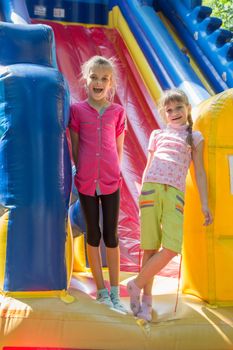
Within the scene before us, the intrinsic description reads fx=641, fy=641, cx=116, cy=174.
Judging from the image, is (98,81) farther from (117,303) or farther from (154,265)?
(117,303)

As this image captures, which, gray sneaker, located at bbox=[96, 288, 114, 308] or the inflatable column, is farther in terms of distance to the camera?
gray sneaker, located at bbox=[96, 288, 114, 308]

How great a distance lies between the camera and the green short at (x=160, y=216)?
286cm

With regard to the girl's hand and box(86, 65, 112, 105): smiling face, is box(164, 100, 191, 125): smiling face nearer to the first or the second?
box(86, 65, 112, 105): smiling face

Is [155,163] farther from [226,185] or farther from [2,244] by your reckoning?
[2,244]

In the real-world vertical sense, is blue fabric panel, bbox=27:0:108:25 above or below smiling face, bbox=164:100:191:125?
above

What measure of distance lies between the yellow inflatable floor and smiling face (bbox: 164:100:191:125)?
89 centimetres

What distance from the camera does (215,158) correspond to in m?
Result: 3.03

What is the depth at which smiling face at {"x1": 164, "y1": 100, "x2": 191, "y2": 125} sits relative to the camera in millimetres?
3031

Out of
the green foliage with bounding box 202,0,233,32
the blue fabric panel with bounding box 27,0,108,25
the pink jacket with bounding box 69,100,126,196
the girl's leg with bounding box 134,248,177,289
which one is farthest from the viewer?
the green foliage with bounding box 202,0,233,32

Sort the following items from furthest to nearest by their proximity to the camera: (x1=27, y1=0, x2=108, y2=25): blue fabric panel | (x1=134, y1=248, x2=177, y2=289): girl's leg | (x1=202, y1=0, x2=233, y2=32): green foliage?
(x1=202, y1=0, x2=233, y2=32): green foliage
(x1=27, y1=0, x2=108, y2=25): blue fabric panel
(x1=134, y1=248, x2=177, y2=289): girl's leg

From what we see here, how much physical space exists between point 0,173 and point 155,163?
0.71m

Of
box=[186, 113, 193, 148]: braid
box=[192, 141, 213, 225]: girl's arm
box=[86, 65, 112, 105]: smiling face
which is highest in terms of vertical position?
box=[86, 65, 112, 105]: smiling face

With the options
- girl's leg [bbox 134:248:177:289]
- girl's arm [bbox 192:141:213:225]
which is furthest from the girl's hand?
girl's leg [bbox 134:248:177:289]

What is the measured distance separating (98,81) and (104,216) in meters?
0.63
